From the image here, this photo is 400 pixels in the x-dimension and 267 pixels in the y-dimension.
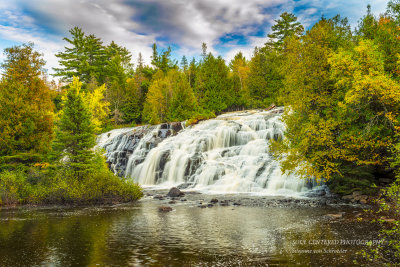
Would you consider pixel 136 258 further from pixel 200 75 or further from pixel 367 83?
pixel 200 75

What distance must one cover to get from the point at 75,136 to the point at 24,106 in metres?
6.97

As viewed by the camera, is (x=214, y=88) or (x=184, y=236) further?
(x=214, y=88)

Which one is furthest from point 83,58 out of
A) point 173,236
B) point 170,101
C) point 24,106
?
point 173,236

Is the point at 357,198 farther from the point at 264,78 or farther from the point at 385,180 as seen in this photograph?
the point at 264,78

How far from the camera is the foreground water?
371 inches

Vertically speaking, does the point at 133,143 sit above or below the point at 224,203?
above

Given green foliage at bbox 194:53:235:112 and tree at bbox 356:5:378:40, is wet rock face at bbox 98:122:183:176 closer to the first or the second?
green foliage at bbox 194:53:235:112

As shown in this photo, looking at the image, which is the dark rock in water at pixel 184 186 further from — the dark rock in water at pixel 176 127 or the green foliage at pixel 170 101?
the green foliage at pixel 170 101

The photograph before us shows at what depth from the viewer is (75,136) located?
2073 centimetres

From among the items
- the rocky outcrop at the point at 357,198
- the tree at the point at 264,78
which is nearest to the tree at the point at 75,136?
the rocky outcrop at the point at 357,198

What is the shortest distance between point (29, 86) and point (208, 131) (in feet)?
64.2

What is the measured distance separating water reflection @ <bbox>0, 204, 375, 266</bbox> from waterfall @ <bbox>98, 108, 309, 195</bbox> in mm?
6825

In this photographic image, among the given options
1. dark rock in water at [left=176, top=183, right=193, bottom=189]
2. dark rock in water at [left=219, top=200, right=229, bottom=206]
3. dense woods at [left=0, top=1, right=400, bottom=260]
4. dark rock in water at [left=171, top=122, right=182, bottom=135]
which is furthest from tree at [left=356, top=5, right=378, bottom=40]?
dark rock in water at [left=171, top=122, right=182, bottom=135]

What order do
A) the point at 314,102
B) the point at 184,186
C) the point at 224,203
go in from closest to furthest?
the point at 224,203 < the point at 314,102 < the point at 184,186
